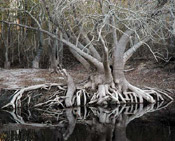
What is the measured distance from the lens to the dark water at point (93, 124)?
8.86 m

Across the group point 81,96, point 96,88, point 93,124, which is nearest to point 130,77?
point 96,88

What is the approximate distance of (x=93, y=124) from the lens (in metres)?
10.5

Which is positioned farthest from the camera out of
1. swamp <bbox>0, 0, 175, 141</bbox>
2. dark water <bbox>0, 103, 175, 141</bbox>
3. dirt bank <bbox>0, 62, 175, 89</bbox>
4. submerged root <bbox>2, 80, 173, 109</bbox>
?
dirt bank <bbox>0, 62, 175, 89</bbox>

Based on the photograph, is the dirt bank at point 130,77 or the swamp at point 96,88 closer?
the swamp at point 96,88

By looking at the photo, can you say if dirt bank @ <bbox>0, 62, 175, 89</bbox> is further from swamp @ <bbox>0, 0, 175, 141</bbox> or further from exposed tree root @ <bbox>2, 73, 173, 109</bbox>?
exposed tree root @ <bbox>2, 73, 173, 109</bbox>

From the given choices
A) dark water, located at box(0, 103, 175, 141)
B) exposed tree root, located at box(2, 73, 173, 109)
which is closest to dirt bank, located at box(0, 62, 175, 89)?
exposed tree root, located at box(2, 73, 173, 109)

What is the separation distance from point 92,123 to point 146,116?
7.02 ft

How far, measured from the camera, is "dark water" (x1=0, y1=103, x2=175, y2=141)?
29.1ft

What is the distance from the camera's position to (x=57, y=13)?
12352 mm

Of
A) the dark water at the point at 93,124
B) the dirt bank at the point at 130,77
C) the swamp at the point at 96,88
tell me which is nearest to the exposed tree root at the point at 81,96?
the swamp at the point at 96,88

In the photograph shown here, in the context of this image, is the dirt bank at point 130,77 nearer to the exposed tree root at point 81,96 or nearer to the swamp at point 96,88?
the swamp at point 96,88

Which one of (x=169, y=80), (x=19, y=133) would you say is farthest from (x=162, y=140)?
(x=169, y=80)

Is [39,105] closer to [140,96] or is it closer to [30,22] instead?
[140,96]

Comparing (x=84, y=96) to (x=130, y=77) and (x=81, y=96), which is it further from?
(x=130, y=77)
